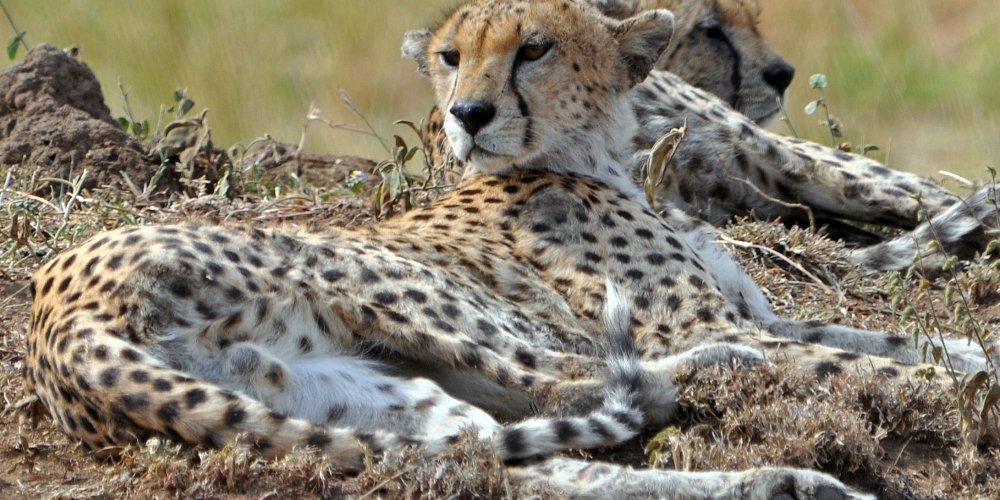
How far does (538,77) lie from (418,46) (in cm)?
68

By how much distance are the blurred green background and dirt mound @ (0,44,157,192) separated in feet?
6.89

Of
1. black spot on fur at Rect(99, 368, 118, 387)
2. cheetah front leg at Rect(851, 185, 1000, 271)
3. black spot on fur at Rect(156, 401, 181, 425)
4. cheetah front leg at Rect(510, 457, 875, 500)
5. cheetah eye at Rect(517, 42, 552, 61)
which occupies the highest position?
cheetah eye at Rect(517, 42, 552, 61)

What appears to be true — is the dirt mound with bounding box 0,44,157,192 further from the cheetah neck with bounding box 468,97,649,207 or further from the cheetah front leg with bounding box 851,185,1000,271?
the cheetah front leg with bounding box 851,185,1000,271

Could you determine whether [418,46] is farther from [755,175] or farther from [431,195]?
[755,175]

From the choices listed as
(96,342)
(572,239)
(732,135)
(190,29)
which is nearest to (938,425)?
(572,239)

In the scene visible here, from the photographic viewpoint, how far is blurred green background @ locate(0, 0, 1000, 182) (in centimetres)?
711

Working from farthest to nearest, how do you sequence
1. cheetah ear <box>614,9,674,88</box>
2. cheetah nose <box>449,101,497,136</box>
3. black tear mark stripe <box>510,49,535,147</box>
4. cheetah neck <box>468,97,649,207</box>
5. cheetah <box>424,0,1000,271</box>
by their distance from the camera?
cheetah <box>424,0,1000,271</box>, cheetah ear <box>614,9,674,88</box>, cheetah neck <box>468,97,649,207</box>, black tear mark stripe <box>510,49,535,147</box>, cheetah nose <box>449,101,497,136</box>

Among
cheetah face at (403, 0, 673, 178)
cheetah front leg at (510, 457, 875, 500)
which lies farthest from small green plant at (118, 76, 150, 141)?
cheetah front leg at (510, 457, 875, 500)

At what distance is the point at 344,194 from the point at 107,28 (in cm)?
412

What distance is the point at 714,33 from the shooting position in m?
5.14

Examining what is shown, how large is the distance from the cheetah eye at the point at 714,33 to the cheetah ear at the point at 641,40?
143 centimetres

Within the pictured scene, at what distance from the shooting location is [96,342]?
8.13ft

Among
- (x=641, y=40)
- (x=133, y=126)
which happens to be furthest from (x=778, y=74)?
(x=133, y=126)

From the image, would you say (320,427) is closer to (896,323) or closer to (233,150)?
(896,323)
